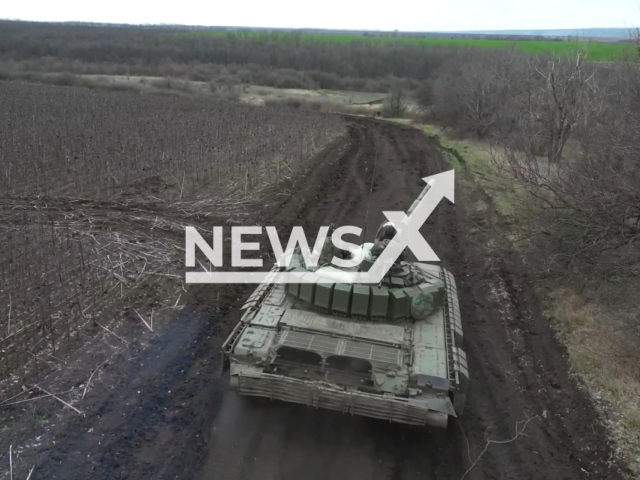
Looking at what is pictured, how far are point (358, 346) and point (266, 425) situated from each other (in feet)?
6.42

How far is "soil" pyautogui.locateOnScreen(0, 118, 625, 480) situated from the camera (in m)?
8.24

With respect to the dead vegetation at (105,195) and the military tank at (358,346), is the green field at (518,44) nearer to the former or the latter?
the dead vegetation at (105,195)

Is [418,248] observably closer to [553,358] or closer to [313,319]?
[553,358]

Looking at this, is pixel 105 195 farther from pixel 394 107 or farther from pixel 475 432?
pixel 394 107

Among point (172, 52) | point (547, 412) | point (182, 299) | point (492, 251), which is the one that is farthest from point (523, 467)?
point (172, 52)

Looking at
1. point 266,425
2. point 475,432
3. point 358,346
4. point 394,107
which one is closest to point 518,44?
point 394,107

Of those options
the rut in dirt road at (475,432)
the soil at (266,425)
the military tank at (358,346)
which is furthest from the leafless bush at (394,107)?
the military tank at (358,346)

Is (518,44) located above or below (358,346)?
above

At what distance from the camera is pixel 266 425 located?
9.08 m

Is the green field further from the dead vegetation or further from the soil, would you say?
the soil

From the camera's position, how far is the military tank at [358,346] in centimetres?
834

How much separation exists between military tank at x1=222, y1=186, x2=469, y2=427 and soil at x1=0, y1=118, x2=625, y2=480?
2.57 ft

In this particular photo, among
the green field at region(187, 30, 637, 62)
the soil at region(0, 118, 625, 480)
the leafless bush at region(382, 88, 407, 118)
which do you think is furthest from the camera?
the green field at region(187, 30, 637, 62)

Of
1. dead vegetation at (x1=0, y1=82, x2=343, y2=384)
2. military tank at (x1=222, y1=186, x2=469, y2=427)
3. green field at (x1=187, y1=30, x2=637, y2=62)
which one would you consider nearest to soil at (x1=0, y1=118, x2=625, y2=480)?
military tank at (x1=222, y1=186, x2=469, y2=427)
